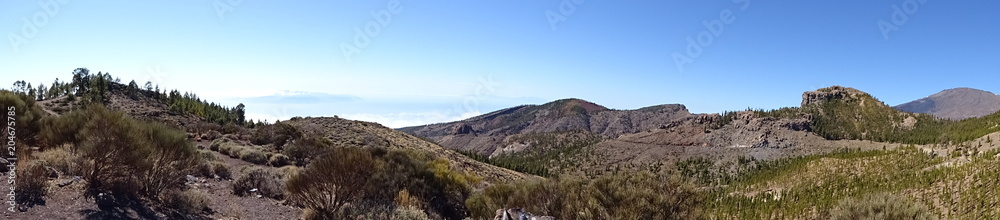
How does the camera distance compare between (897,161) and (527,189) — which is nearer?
(527,189)

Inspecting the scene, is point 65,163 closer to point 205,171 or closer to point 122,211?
point 122,211

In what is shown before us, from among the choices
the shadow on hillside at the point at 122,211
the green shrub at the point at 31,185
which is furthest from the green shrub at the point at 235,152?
the shadow on hillside at the point at 122,211

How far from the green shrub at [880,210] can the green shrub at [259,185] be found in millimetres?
14614

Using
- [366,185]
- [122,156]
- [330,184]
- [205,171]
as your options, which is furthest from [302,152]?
[122,156]

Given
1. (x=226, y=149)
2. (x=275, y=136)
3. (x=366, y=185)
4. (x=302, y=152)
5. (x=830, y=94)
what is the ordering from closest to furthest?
(x=366, y=185) < (x=226, y=149) < (x=302, y=152) < (x=275, y=136) < (x=830, y=94)

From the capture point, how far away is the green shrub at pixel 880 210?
990 cm

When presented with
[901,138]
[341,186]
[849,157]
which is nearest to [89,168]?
[341,186]

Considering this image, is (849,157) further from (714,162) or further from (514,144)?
(514,144)

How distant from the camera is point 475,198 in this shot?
550 inches

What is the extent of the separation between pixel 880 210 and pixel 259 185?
1607 cm

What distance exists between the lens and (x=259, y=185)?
1394cm

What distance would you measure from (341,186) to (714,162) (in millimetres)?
85989

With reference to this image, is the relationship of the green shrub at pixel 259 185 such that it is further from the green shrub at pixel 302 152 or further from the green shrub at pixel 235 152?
the green shrub at pixel 302 152

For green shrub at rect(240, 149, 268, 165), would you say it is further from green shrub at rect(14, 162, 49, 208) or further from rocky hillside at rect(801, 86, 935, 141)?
rocky hillside at rect(801, 86, 935, 141)
